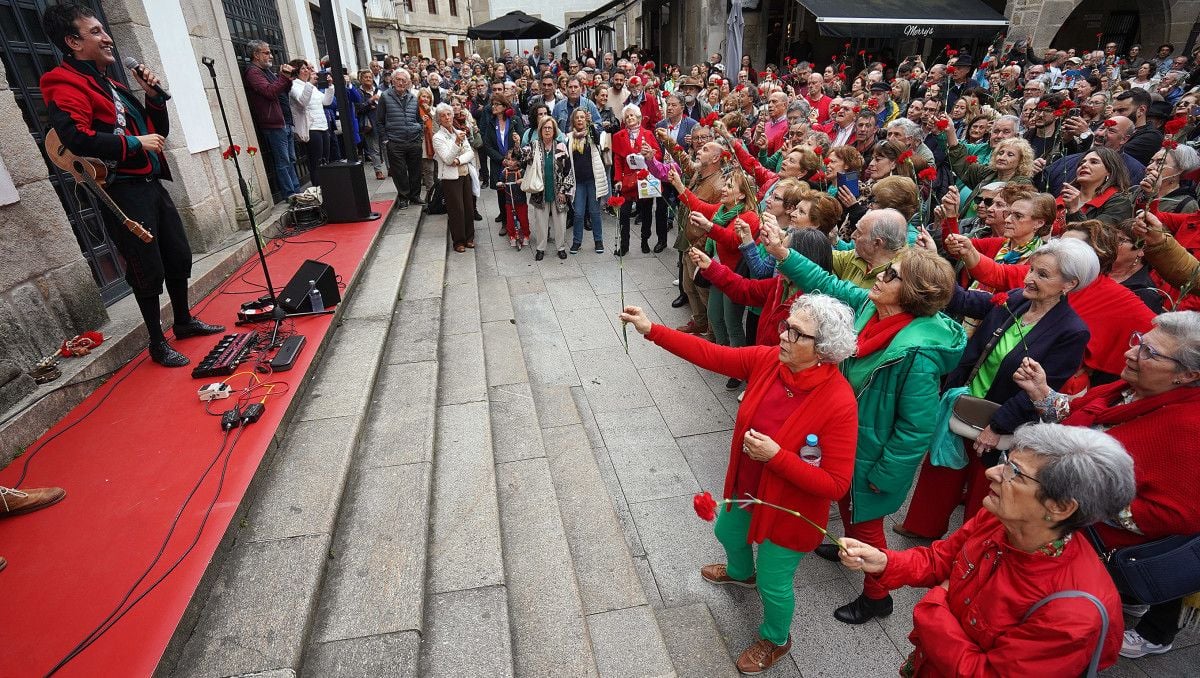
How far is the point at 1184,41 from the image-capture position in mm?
16609

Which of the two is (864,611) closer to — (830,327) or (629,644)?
(629,644)

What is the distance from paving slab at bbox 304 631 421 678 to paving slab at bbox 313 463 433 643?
0.11 ft

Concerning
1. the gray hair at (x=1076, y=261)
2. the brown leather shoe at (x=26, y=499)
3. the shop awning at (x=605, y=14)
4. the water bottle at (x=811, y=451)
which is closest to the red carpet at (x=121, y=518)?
the brown leather shoe at (x=26, y=499)

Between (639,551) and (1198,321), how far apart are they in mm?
2724

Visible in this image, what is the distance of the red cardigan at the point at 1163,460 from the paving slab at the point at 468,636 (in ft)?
8.42

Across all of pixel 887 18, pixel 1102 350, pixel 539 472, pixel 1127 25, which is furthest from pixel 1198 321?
pixel 1127 25

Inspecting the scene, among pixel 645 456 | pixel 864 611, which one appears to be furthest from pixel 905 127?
pixel 864 611

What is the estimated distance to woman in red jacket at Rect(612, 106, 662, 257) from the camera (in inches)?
285

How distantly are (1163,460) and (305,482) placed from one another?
12.6ft

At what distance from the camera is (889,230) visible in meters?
3.17

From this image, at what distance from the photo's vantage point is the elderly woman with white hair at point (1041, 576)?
60.3 inches

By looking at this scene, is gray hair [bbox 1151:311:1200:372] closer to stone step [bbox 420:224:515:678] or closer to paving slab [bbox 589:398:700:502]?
paving slab [bbox 589:398:700:502]

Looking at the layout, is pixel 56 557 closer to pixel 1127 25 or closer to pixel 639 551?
pixel 639 551

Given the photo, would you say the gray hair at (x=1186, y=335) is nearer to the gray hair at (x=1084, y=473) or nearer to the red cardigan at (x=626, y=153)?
the gray hair at (x=1084, y=473)
